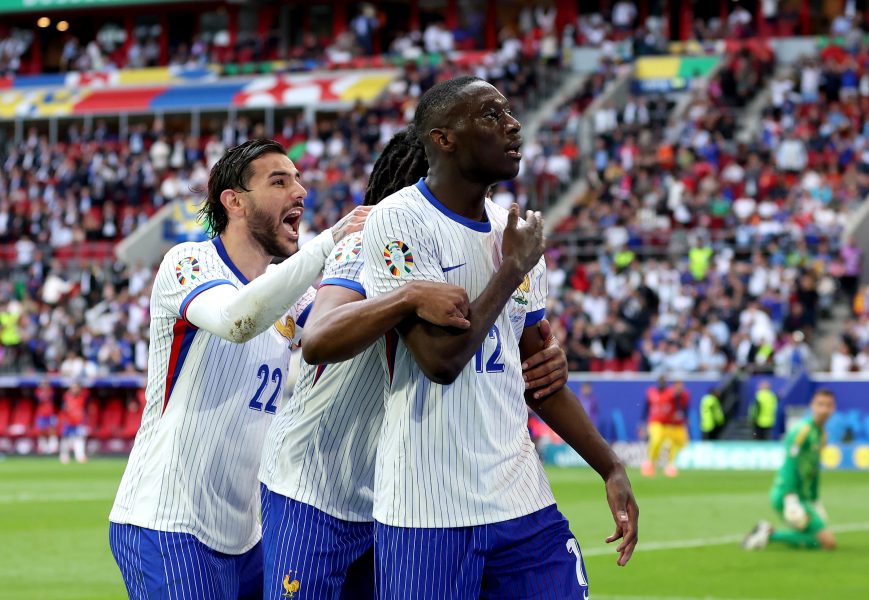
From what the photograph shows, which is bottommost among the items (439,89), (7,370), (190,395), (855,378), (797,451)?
(7,370)

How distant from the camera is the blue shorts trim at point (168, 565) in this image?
503 centimetres

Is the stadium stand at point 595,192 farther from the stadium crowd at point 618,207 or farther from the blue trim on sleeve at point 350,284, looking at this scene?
the blue trim on sleeve at point 350,284

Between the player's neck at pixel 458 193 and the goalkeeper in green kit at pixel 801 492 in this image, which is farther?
the goalkeeper in green kit at pixel 801 492

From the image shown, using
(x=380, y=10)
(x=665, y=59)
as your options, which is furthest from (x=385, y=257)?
(x=380, y=10)

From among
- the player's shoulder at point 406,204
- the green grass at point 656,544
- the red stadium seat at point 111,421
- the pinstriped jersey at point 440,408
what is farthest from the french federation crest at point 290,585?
the red stadium seat at point 111,421

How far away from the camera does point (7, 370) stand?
36.0 metres

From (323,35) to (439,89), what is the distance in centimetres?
4851

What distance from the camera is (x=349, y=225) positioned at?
4.71m

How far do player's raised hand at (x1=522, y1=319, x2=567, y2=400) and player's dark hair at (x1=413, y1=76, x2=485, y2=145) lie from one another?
32.6 inches

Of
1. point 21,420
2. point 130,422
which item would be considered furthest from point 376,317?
point 21,420

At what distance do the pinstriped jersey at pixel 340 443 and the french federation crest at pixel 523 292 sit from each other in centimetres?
49

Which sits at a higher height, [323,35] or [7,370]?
[323,35]

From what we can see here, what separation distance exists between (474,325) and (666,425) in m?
21.1

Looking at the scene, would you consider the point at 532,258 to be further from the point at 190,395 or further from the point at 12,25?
the point at 12,25
